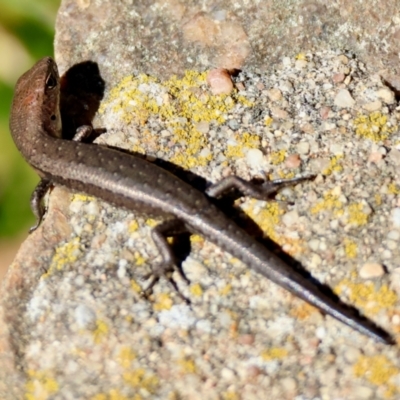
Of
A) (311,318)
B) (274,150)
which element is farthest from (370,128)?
(311,318)

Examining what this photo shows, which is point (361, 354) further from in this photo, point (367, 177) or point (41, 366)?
point (41, 366)

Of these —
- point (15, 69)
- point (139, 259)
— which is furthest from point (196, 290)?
point (15, 69)

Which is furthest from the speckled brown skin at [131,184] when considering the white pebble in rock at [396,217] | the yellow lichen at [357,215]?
the white pebble in rock at [396,217]

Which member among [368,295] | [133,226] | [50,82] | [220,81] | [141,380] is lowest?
[368,295]

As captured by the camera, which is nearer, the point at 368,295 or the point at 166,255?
the point at 368,295

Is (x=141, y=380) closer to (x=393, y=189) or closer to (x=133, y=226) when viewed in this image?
(x=133, y=226)

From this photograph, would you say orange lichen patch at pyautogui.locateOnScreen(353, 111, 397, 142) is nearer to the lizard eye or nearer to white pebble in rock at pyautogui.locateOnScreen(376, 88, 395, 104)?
white pebble in rock at pyautogui.locateOnScreen(376, 88, 395, 104)
